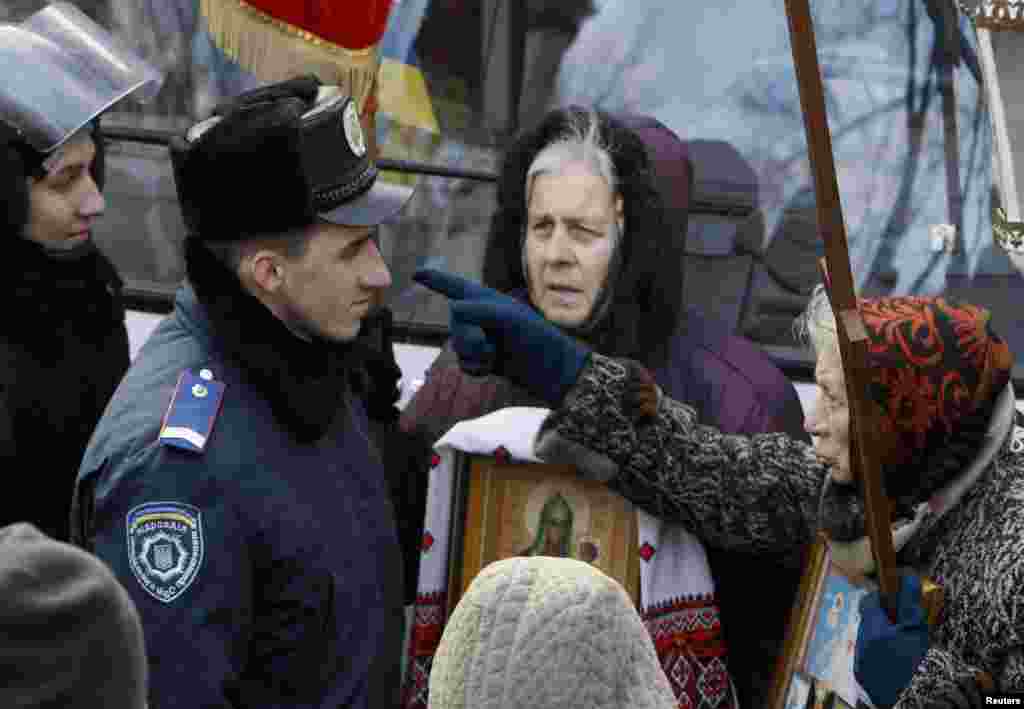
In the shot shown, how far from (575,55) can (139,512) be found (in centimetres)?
197

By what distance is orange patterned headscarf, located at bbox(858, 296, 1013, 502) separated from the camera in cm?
269

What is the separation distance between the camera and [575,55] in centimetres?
421

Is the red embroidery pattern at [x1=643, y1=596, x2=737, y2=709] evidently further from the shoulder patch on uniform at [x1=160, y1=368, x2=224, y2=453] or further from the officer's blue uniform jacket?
the shoulder patch on uniform at [x1=160, y1=368, x2=224, y2=453]

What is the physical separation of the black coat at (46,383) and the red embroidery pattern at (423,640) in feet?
2.52

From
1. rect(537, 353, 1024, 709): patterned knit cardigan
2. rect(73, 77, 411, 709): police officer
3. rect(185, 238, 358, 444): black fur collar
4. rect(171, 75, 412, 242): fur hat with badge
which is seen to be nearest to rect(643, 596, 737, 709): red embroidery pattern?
rect(537, 353, 1024, 709): patterned knit cardigan

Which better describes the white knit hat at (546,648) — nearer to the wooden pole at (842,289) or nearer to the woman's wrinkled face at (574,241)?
the wooden pole at (842,289)

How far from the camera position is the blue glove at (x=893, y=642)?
8.36ft

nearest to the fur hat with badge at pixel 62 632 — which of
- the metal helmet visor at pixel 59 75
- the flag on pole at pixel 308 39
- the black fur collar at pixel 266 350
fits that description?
the black fur collar at pixel 266 350

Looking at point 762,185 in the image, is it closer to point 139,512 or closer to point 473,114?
point 473,114

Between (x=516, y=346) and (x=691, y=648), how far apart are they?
63cm

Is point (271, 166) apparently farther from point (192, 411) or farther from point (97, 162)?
point (97, 162)

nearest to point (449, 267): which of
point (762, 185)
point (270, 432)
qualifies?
point (762, 185)

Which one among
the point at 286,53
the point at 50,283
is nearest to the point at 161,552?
the point at 50,283

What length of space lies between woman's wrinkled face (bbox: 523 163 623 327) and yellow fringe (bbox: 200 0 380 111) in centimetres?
66
